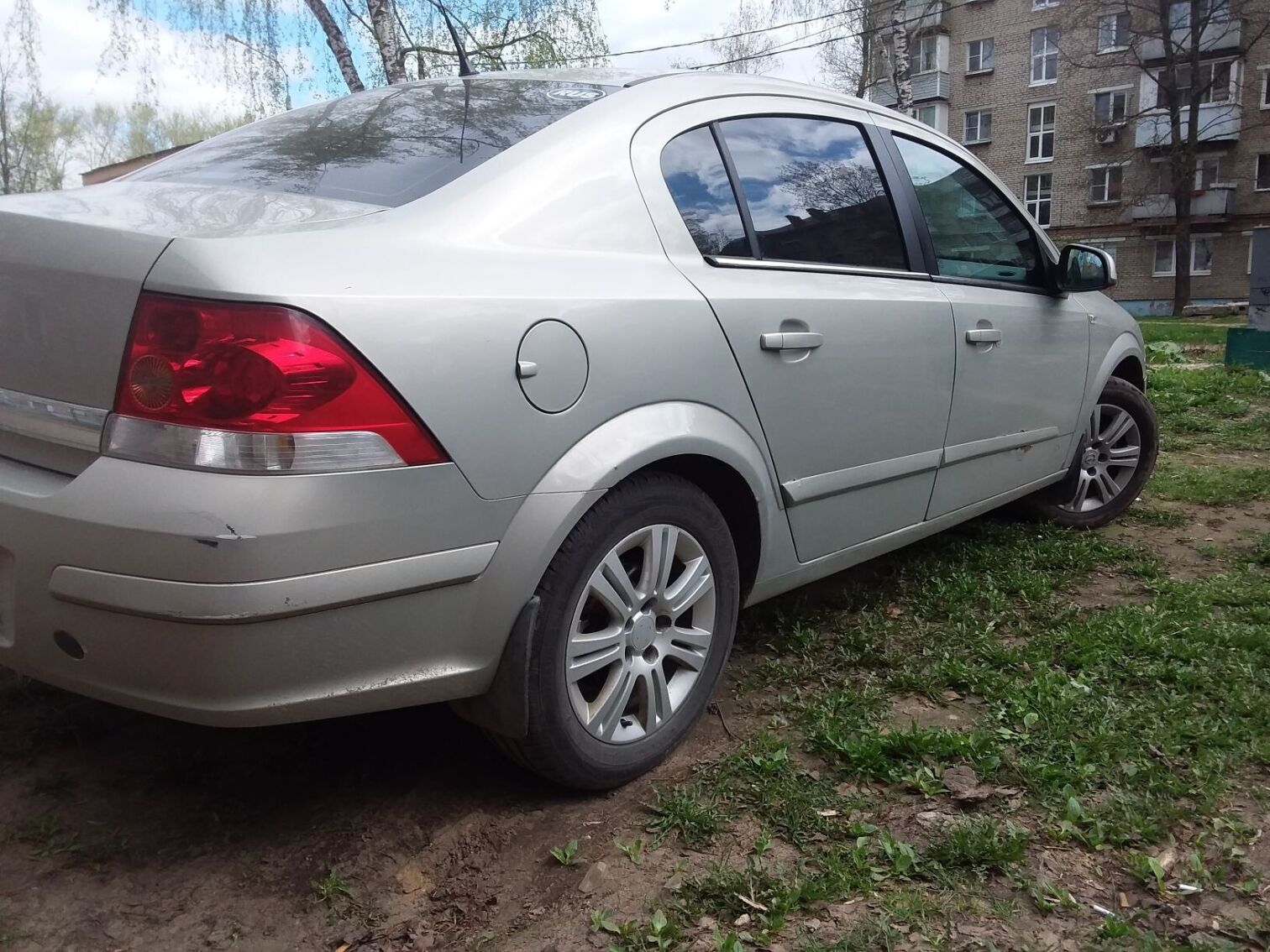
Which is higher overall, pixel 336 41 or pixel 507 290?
pixel 336 41

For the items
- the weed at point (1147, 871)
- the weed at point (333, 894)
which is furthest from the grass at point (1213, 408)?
the weed at point (333, 894)

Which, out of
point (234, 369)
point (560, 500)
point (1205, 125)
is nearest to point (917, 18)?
point (1205, 125)

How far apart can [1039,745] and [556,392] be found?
58.0 inches

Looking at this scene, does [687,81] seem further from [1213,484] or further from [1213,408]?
[1213,408]

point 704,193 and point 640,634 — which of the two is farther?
point 704,193

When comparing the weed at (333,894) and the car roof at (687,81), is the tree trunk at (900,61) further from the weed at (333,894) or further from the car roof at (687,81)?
the weed at (333,894)

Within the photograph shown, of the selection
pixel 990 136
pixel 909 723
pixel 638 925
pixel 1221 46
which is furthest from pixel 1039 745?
pixel 990 136

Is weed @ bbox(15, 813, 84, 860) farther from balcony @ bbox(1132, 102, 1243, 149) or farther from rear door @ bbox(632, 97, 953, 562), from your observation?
balcony @ bbox(1132, 102, 1243, 149)

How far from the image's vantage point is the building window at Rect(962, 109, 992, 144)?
133ft

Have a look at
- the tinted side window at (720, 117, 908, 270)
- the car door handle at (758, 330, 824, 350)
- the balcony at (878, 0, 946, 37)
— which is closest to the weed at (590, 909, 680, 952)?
the car door handle at (758, 330, 824, 350)

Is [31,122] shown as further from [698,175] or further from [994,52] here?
[698,175]

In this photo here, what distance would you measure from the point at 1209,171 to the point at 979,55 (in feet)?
31.8

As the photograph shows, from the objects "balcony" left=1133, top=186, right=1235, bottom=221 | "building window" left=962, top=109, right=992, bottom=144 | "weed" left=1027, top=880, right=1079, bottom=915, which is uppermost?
"building window" left=962, top=109, right=992, bottom=144

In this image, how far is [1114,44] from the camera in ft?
121
